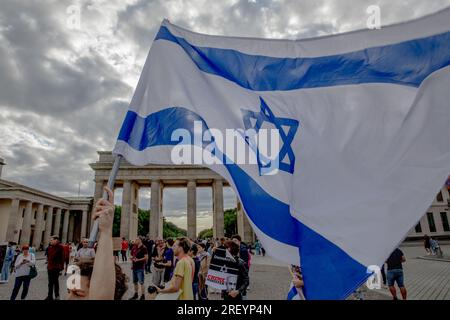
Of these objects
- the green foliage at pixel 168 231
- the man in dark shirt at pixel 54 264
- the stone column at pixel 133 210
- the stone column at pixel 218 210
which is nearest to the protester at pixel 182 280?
the man in dark shirt at pixel 54 264

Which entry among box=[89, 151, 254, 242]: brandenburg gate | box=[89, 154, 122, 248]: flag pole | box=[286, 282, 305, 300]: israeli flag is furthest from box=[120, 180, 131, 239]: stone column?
box=[89, 154, 122, 248]: flag pole

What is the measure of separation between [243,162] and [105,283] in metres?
1.85

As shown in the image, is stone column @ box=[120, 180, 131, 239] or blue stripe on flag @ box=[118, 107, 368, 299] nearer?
blue stripe on flag @ box=[118, 107, 368, 299]

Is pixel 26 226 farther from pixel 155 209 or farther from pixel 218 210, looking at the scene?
pixel 218 210

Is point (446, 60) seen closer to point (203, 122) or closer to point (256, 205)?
point (256, 205)

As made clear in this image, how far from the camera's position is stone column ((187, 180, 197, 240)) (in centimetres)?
4250

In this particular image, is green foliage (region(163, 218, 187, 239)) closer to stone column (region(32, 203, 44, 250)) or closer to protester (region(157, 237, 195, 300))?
stone column (region(32, 203, 44, 250))

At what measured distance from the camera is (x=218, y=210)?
44.1 metres

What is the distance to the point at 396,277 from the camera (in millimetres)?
8031

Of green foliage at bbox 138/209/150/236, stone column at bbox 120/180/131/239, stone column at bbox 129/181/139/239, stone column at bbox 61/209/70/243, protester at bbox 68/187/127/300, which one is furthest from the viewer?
green foliage at bbox 138/209/150/236

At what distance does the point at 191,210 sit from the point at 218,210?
4.14 metres

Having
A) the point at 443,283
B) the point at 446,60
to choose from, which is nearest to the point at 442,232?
the point at 443,283

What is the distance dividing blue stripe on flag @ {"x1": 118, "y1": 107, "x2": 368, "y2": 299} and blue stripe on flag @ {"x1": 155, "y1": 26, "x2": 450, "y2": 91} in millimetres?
751

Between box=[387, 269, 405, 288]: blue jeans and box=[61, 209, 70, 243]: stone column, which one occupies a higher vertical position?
box=[61, 209, 70, 243]: stone column
